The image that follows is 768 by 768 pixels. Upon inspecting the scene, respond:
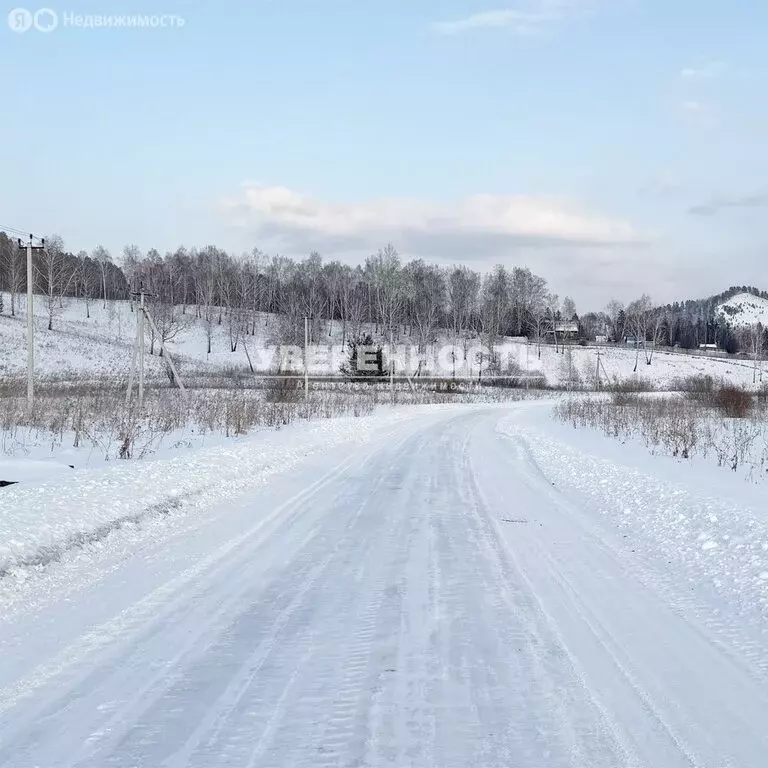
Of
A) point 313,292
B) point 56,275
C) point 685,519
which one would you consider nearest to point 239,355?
point 313,292

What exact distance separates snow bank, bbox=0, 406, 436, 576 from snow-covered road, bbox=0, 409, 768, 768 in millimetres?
1004

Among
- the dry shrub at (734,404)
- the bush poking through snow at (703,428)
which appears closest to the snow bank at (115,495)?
the bush poking through snow at (703,428)

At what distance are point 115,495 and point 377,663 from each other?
619cm

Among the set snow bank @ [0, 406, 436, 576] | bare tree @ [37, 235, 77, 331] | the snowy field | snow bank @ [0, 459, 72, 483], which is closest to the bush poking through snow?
snow bank @ [0, 406, 436, 576]

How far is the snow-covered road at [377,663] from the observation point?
314cm

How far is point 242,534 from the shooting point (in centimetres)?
757

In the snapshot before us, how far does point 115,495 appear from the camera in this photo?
355 inches

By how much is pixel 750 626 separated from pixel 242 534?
17.0ft

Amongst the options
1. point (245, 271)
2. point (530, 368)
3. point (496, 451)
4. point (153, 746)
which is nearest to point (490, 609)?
point (153, 746)

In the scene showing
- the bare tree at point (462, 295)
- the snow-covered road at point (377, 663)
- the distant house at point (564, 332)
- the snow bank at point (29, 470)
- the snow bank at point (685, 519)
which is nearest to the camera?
the snow-covered road at point (377, 663)

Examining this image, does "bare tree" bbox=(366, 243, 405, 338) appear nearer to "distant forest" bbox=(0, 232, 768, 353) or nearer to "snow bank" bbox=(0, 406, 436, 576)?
"distant forest" bbox=(0, 232, 768, 353)

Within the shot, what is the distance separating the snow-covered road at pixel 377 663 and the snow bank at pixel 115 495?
3.29ft

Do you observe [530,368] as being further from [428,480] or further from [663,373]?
[428,480]

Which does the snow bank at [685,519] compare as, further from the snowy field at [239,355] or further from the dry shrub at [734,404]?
the snowy field at [239,355]
